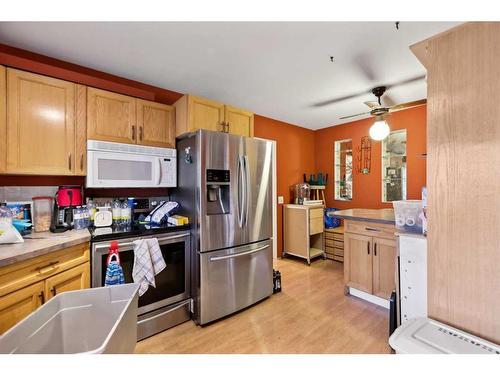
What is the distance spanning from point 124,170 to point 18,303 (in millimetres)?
1152

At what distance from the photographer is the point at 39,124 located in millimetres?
1720

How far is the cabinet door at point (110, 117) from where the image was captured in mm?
1945

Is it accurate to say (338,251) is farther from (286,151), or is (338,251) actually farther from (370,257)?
(286,151)

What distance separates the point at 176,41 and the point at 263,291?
2.50 m

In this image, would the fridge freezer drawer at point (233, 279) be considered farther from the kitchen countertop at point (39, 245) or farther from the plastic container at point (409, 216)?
the plastic container at point (409, 216)

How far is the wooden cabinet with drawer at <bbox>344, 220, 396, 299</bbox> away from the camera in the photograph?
226 cm

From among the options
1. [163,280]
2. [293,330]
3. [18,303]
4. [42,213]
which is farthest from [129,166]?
[293,330]

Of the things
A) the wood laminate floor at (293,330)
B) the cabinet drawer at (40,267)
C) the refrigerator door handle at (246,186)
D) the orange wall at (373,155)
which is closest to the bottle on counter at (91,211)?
the cabinet drawer at (40,267)

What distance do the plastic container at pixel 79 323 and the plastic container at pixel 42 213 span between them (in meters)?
1.35

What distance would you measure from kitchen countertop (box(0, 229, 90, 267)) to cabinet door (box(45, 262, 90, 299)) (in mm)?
178

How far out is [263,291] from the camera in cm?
250
